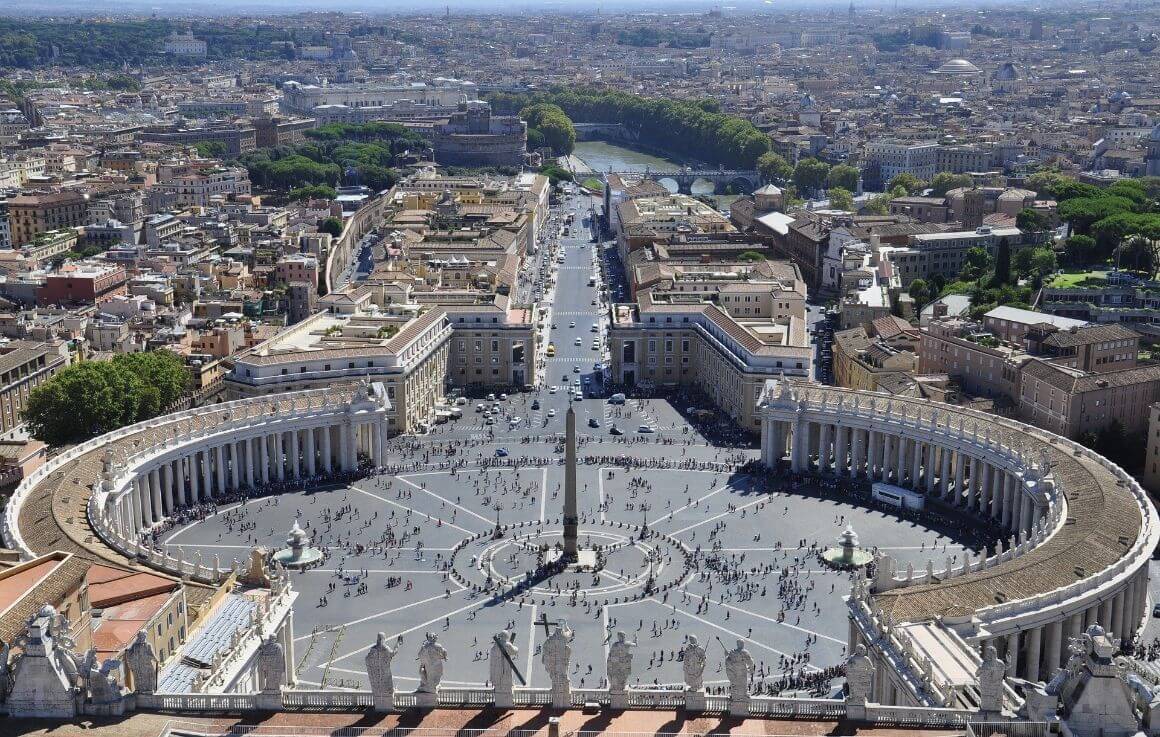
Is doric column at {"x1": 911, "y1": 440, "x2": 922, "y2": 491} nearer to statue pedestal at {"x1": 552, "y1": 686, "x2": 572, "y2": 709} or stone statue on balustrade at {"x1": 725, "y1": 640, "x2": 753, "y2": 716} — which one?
stone statue on balustrade at {"x1": 725, "y1": 640, "x2": 753, "y2": 716}

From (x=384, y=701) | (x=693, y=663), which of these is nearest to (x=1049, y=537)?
(x=693, y=663)

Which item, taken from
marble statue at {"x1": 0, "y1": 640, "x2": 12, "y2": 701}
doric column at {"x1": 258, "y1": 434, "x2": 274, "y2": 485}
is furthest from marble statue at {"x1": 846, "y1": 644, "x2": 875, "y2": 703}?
doric column at {"x1": 258, "y1": 434, "x2": 274, "y2": 485}

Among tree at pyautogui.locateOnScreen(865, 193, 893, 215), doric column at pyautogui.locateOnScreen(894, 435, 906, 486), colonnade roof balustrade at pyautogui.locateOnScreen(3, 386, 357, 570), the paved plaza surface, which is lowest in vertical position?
the paved plaza surface

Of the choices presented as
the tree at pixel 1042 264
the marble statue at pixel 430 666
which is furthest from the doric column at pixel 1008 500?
the marble statue at pixel 430 666

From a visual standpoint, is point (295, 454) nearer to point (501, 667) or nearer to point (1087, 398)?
point (1087, 398)

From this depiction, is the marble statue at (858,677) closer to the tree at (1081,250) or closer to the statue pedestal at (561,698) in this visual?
the statue pedestal at (561,698)

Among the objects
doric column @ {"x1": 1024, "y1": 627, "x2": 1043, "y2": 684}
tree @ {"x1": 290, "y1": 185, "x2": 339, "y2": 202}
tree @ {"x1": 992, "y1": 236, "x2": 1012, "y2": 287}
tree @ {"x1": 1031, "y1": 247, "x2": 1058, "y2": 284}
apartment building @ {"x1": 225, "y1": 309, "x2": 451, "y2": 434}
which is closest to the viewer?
doric column @ {"x1": 1024, "y1": 627, "x2": 1043, "y2": 684}
